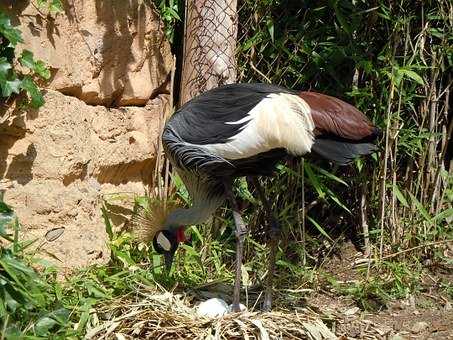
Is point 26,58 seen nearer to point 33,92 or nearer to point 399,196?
point 33,92

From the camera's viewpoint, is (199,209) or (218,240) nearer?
(199,209)

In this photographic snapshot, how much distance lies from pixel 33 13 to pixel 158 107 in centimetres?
110

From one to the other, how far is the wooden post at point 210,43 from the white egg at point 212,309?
137 cm

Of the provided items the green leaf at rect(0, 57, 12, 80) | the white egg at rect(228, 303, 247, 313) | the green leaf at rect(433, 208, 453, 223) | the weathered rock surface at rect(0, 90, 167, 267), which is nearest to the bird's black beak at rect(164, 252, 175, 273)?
the weathered rock surface at rect(0, 90, 167, 267)

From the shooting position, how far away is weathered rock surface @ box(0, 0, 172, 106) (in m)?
4.36

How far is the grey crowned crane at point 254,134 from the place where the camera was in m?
3.97

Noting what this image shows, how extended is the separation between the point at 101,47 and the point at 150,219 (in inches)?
39.1

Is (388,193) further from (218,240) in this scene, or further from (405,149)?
(218,240)

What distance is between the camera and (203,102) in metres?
4.24

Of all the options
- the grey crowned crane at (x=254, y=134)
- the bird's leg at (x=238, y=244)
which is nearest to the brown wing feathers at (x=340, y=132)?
the grey crowned crane at (x=254, y=134)

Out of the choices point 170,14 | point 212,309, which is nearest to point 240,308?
point 212,309

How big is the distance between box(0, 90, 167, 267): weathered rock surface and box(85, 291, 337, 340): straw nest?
468mm

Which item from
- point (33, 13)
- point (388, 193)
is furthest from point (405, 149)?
point (33, 13)

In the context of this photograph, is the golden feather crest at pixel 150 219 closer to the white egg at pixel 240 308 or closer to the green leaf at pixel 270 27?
the white egg at pixel 240 308
